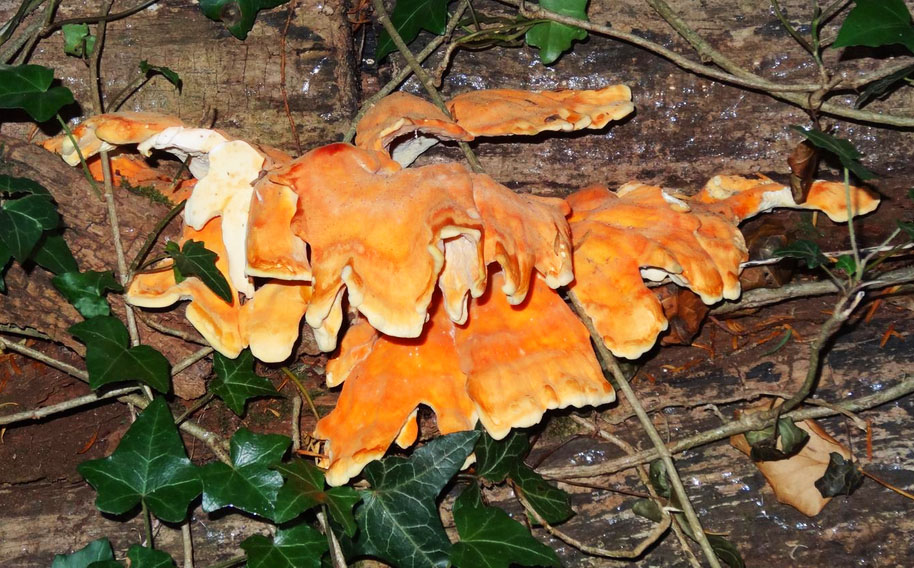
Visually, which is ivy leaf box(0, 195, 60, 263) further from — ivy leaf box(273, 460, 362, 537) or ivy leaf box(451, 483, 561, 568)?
ivy leaf box(451, 483, 561, 568)

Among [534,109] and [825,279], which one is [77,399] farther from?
[825,279]

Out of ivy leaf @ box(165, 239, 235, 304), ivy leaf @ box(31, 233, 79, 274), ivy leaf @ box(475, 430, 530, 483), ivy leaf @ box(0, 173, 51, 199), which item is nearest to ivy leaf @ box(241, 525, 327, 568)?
ivy leaf @ box(475, 430, 530, 483)

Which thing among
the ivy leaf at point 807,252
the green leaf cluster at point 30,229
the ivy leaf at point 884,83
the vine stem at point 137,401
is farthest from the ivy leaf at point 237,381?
the ivy leaf at point 884,83

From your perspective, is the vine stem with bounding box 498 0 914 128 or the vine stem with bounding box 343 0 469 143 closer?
the vine stem with bounding box 498 0 914 128

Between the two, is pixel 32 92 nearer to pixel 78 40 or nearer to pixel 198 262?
pixel 78 40

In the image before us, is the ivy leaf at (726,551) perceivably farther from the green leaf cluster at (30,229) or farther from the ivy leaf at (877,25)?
the green leaf cluster at (30,229)

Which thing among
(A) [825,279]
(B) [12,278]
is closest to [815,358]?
(A) [825,279]
